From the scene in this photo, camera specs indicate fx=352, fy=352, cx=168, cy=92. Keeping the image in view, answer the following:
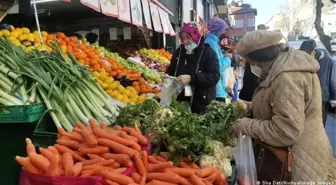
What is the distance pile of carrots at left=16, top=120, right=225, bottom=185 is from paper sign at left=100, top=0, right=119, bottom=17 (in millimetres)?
3022

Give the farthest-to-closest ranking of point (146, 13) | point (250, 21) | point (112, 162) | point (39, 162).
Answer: point (250, 21) → point (146, 13) → point (112, 162) → point (39, 162)

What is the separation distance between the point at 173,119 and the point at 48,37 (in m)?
3.51

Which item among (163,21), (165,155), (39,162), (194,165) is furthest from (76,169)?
(163,21)

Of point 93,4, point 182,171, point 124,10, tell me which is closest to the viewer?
point 182,171

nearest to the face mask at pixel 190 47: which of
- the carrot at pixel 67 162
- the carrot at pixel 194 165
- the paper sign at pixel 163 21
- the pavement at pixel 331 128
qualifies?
the carrot at pixel 194 165

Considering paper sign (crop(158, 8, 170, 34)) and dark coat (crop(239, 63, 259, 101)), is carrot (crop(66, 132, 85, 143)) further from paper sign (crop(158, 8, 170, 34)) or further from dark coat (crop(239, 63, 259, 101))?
paper sign (crop(158, 8, 170, 34))

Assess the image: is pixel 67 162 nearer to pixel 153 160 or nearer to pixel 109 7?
pixel 153 160

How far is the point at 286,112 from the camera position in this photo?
7.38 ft

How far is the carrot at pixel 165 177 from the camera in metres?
2.19

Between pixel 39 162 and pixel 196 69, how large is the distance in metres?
2.57

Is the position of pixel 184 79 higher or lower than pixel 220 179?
higher

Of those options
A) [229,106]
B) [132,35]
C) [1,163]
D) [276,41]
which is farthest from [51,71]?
[132,35]

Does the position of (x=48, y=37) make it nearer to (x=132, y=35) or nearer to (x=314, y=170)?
(x=314, y=170)

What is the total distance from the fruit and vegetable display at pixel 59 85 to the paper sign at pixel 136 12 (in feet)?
11.1
